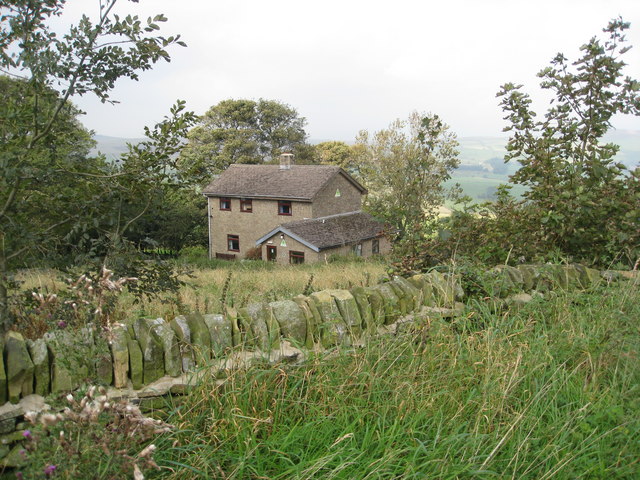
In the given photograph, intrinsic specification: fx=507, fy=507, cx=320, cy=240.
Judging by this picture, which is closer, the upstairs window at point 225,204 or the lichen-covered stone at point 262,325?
the lichen-covered stone at point 262,325

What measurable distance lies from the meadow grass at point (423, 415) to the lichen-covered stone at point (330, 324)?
0.54 feet

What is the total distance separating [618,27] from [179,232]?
3431cm

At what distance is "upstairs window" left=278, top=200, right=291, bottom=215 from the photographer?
119ft

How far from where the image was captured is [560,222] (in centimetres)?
630

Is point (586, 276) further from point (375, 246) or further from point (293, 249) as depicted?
point (375, 246)

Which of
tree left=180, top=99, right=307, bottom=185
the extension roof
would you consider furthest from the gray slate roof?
tree left=180, top=99, right=307, bottom=185

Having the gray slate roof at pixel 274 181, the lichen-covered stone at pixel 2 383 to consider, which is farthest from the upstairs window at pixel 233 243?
the lichen-covered stone at pixel 2 383

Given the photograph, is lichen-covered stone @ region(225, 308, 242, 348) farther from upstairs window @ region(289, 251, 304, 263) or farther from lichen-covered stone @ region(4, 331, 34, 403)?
upstairs window @ region(289, 251, 304, 263)

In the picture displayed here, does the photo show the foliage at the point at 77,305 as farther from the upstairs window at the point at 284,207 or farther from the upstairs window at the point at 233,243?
the upstairs window at the point at 233,243

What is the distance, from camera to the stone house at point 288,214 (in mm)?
32875

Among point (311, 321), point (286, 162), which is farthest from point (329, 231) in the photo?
point (311, 321)

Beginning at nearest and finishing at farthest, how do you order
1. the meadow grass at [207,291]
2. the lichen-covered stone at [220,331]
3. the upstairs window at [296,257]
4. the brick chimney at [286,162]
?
1. the lichen-covered stone at [220,331]
2. the meadow grass at [207,291]
3. the upstairs window at [296,257]
4. the brick chimney at [286,162]

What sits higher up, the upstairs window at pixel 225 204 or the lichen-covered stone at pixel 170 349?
the upstairs window at pixel 225 204

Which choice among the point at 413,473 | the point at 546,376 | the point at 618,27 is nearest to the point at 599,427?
the point at 546,376
